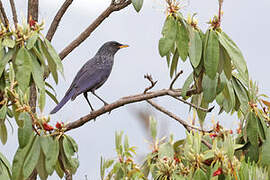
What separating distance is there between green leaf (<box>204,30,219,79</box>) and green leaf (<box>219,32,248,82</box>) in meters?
0.04

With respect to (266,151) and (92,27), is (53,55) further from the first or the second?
(92,27)

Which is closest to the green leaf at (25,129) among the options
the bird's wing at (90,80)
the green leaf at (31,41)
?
the green leaf at (31,41)

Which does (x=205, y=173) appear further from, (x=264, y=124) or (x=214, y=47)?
(x=264, y=124)

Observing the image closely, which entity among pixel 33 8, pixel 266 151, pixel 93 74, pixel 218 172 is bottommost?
pixel 266 151

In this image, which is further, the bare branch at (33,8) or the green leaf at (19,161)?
the bare branch at (33,8)

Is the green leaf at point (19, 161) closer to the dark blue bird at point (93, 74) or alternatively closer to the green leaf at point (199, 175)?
the green leaf at point (199, 175)

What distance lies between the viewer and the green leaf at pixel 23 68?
224cm

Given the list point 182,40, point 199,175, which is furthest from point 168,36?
point 199,175

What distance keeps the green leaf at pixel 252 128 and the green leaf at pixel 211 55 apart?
0.53 m

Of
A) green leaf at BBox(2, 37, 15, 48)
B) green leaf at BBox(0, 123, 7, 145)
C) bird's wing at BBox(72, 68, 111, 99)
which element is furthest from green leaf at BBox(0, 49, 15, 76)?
bird's wing at BBox(72, 68, 111, 99)

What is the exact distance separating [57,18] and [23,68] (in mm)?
1782

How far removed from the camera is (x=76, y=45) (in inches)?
156

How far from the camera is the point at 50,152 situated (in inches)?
94.6

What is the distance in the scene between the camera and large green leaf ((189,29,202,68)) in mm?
2422
